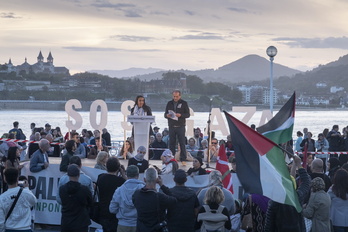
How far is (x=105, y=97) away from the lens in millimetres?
127312

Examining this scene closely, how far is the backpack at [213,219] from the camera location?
7848mm

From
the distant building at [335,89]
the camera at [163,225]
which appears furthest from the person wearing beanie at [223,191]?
the distant building at [335,89]

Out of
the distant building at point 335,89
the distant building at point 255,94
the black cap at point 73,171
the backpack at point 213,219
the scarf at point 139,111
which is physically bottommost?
the backpack at point 213,219

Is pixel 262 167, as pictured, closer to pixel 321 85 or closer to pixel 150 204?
pixel 150 204

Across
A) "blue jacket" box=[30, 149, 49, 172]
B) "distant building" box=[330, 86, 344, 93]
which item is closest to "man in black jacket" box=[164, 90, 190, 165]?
"blue jacket" box=[30, 149, 49, 172]

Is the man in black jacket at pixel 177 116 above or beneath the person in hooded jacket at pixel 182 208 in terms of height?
above

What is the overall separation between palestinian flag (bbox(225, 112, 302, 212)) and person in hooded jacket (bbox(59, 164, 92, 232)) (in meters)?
2.32

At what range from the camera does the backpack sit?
7848mm

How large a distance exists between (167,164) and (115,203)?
3388mm

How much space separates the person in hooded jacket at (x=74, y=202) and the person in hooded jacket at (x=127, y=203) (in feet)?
1.31

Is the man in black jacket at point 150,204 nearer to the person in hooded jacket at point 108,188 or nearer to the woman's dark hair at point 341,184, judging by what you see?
the person in hooded jacket at point 108,188

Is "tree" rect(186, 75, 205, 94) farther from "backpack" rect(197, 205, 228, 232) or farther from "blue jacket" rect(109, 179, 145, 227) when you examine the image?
"backpack" rect(197, 205, 228, 232)

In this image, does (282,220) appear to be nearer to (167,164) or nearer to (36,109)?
(167,164)

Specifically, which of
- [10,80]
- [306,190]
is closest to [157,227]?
[306,190]
